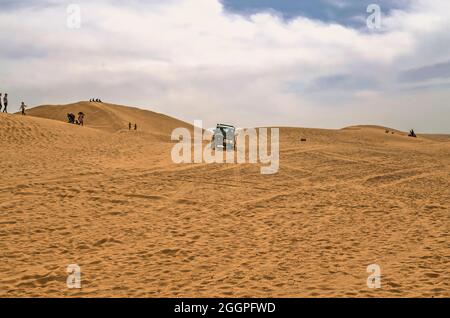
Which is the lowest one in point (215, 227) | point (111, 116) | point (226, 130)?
point (215, 227)

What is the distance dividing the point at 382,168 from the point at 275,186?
754cm

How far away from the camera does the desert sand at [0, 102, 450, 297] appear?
6.56 m

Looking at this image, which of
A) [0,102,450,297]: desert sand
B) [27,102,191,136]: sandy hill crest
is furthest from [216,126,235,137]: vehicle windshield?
[27,102,191,136]: sandy hill crest

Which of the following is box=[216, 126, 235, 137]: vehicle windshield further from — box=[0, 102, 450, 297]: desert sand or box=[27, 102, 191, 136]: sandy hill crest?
box=[27, 102, 191, 136]: sandy hill crest

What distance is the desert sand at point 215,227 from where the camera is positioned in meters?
6.56

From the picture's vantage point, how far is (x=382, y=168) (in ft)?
65.0

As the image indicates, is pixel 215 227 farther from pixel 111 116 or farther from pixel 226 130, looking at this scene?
pixel 111 116

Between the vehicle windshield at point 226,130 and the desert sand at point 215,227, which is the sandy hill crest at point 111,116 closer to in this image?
the vehicle windshield at point 226,130

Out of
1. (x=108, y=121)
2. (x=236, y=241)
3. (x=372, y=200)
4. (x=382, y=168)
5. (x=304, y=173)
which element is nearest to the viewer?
(x=236, y=241)

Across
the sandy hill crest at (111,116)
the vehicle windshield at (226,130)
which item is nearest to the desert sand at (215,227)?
the vehicle windshield at (226,130)

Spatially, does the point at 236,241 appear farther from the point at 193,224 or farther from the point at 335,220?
the point at 335,220

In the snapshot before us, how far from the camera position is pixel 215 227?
391 inches

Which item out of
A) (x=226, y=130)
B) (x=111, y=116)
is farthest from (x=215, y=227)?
(x=111, y=116)

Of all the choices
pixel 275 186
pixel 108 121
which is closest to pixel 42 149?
pixel 275 186
